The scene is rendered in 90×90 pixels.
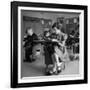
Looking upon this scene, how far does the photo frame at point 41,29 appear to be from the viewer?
1.55m

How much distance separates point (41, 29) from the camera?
5.38ft

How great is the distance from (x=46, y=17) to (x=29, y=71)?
1.36 feet

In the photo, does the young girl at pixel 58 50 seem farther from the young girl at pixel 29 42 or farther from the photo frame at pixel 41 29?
the young girl at pixel 29 42

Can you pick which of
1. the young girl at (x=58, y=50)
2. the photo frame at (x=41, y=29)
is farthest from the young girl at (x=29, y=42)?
the young girl at (x=58, y=50)

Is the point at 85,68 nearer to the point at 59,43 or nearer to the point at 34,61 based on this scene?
the point at 59,43

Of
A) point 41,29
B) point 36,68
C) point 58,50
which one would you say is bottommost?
point 36,68

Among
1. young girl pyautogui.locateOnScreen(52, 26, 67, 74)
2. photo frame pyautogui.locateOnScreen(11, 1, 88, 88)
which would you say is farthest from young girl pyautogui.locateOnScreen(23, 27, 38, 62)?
young girl pyautogui.locateOnScreen(52, 26, 67, 74)

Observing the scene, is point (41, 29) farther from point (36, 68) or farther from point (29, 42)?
point (36, 68)

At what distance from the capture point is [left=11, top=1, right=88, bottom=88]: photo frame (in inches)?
61.1

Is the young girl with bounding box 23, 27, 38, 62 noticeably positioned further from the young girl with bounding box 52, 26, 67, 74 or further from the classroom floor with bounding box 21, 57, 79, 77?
the young girl with bounding box 52, 26, 67, 74

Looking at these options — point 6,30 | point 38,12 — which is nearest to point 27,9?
point 38,12

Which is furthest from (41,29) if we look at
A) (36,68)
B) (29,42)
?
(36,68)

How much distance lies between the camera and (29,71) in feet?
5.25

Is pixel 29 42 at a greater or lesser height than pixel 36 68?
greater
